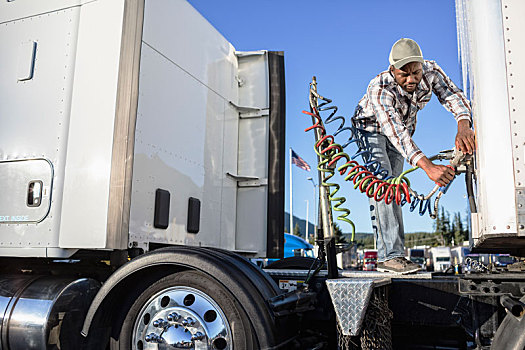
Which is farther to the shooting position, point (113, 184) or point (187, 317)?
point (113, 184)

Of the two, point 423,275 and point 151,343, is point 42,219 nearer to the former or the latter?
point 151,343

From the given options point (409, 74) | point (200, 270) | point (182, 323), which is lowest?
point (182, 323)

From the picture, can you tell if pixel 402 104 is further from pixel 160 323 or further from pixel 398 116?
pixel 160 323

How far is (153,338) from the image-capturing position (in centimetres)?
300

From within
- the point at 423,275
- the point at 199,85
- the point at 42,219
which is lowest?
the point at 423,275

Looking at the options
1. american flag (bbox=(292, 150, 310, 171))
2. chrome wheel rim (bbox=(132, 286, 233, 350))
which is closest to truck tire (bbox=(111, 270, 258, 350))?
chrome wheel rim (bbox=(132, 286, 233, 350))

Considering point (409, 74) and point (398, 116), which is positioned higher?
point (409, 74)

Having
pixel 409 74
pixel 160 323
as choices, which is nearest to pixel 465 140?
pixel 409 74

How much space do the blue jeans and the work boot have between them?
49 mm

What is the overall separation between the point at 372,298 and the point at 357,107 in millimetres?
1838

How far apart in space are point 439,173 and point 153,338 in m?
2.07

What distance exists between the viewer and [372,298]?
274 cm

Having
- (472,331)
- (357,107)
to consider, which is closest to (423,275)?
(472,331)

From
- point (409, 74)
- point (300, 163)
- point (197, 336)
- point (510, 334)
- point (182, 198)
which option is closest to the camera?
point (510, 334)
